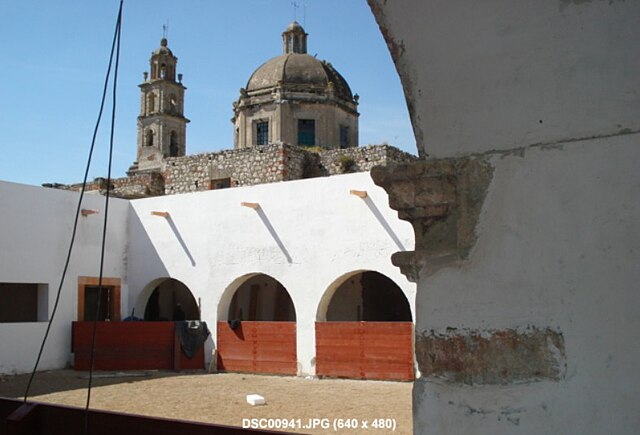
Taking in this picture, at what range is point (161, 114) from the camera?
2923cm

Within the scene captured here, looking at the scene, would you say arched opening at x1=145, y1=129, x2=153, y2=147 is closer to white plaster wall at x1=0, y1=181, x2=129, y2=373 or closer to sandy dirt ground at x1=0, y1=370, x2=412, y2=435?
white plaster wall at x1=0, y1=181, x2=129, y2=373

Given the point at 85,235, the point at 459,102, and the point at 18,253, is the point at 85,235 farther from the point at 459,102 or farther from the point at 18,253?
the point at 459,102

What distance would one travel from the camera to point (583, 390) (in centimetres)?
215

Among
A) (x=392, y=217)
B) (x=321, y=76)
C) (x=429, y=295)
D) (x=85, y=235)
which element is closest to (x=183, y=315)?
(x=85, y=235)

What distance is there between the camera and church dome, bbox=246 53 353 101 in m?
24.7

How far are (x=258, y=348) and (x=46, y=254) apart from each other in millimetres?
4408

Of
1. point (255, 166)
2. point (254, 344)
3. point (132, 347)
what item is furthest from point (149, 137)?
point (254, 344)

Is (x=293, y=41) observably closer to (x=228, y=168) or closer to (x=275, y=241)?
(x=228, y=168)

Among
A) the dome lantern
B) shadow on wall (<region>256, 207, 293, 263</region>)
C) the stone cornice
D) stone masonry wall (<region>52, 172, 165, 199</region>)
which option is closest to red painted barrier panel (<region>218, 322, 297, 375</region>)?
shadow on wall (<region>256, 207, 293, 263</region>)

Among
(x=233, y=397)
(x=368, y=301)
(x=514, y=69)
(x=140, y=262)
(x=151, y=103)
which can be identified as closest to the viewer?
(x=514, y=69)

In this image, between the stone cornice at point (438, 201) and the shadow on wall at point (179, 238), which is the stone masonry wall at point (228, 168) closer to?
the shadow on wall at point (179, 238)

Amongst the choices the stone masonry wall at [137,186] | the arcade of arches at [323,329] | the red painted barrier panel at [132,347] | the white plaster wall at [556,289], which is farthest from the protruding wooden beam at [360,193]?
the stone masonry wall at [137,186]

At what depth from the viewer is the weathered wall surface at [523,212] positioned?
2.14 m

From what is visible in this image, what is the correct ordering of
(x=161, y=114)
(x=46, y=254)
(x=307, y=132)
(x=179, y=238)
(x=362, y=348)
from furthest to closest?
(x=161, y=114) → (x=307, y=132) → (x=179, y=238) → (x=46, y=254) → (x=362, y=348)
